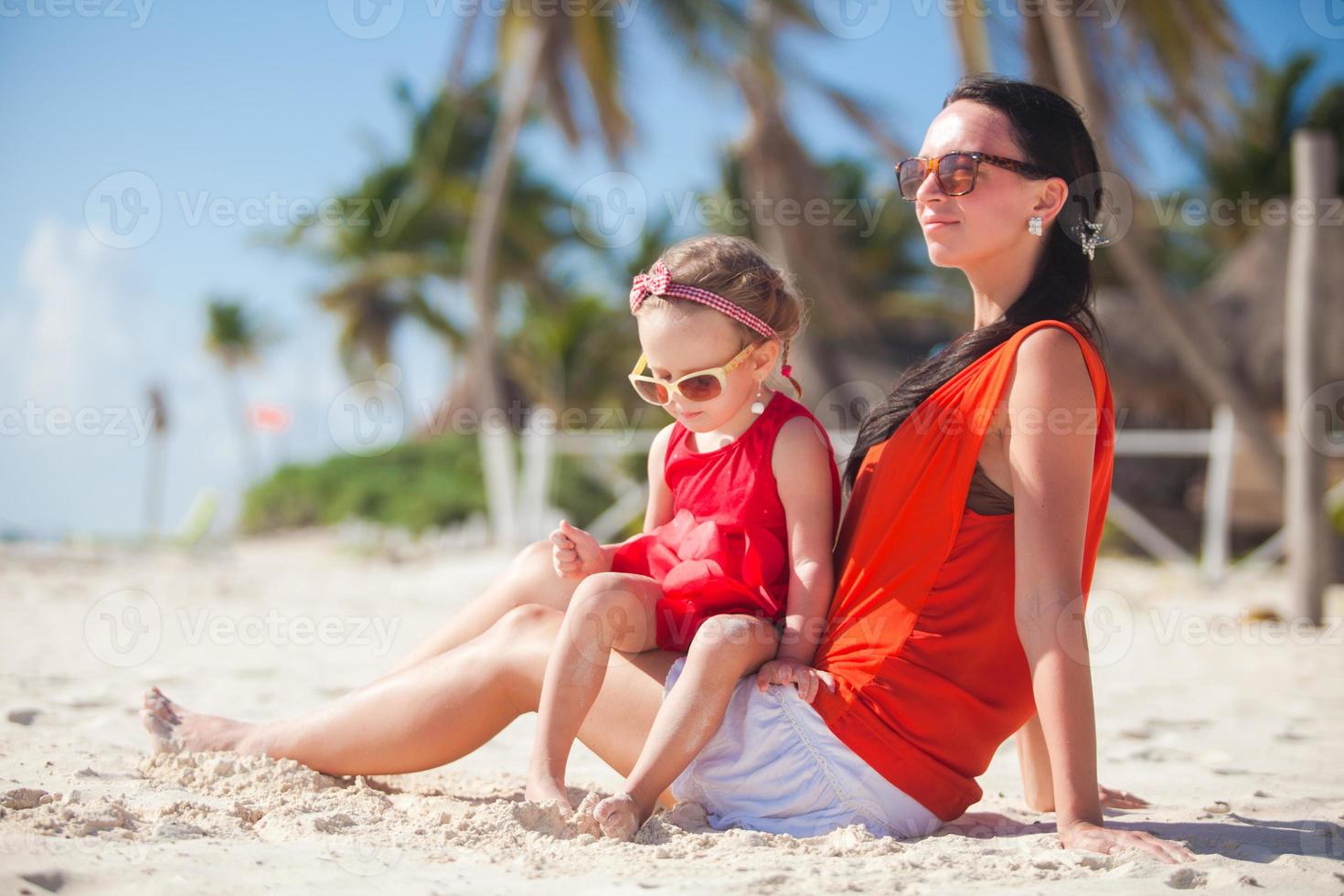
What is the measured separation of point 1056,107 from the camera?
2246 millimetres

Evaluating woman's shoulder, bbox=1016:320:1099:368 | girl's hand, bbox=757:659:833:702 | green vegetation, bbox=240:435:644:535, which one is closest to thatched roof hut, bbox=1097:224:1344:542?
green vegetation, bbox=240:435:644:535

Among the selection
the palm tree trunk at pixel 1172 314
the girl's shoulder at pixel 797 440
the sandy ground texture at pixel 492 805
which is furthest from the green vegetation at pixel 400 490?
the girl's shoulder at pixel 797 440

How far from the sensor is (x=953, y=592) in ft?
6.82

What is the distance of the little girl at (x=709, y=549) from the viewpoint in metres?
2.03

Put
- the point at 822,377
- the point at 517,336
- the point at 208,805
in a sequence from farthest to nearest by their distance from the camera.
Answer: the point at 517,336
the point at 822,377
the point at 208,805

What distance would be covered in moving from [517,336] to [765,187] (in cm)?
1161

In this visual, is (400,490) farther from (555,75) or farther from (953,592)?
(953,592)

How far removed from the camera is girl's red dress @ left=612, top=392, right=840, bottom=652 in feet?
7.03

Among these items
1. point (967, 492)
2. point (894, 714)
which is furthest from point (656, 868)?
point (967, 492)

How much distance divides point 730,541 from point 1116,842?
86cm

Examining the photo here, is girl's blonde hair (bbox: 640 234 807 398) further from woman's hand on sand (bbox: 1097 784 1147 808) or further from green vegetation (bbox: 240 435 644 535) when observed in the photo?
green vegetation (bbox: 240 435 644 535)

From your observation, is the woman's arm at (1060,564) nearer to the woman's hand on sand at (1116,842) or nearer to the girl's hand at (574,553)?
the woman's hand on sand at (1116,842)

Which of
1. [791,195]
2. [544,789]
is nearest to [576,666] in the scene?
[544,789]

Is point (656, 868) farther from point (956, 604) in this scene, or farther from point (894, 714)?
point (956, 604)
